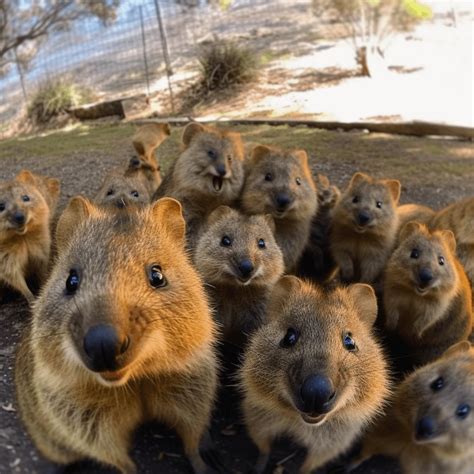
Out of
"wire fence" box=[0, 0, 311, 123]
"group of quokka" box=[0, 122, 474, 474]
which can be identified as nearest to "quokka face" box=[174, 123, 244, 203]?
"group of quokka" box=[0, 122, 474, 474]

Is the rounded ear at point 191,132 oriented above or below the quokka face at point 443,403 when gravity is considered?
above

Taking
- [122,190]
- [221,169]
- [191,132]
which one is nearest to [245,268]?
[221,169]

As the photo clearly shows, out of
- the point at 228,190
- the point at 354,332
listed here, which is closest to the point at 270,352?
the point at 354,332

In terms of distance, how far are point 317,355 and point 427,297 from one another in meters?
2.28

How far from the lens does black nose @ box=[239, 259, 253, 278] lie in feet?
13.8

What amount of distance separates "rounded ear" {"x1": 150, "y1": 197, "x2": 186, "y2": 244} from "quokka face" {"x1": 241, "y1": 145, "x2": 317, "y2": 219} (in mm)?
2332

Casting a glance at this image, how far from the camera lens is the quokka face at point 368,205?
5871 millimetres

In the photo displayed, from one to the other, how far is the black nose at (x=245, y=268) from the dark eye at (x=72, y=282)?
163cm

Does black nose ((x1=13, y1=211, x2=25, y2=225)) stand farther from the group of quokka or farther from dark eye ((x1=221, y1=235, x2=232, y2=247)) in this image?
dark eye ((x1=221, y1=235, x2=232, y2=247))

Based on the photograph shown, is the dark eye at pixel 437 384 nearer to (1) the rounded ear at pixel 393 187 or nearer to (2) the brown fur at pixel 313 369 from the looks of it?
(2) the brown fur at pixel 313 369

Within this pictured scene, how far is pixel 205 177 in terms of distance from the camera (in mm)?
5969

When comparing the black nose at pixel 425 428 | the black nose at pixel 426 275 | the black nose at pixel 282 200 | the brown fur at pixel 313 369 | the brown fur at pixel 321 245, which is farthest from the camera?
the brown fur at pixel 321 245

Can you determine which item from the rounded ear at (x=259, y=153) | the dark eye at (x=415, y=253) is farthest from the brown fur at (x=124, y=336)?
the rounded ear at (x=259, y=153)

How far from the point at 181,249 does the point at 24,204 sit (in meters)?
3.10
